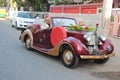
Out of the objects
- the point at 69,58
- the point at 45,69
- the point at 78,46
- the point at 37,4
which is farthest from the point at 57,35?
the point at 37,4

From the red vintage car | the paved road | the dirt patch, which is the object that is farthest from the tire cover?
the dirt patch

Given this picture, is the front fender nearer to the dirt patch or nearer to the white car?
the dirt patch

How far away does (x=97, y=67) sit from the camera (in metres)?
8.76

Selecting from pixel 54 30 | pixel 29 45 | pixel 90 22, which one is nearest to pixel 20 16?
pixel 90 22

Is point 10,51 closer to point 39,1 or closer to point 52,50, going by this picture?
point 52,50

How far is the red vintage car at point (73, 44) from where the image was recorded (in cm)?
823

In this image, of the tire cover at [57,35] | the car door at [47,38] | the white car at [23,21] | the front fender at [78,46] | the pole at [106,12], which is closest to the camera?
the front fender at [78,46]

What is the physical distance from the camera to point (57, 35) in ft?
30.4

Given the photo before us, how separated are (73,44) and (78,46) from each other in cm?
18

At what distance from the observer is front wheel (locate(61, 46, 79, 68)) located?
8.23 meters

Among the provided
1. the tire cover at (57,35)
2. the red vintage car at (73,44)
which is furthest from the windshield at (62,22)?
the tire cover at (57,35)

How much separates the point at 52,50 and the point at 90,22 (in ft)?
35.7

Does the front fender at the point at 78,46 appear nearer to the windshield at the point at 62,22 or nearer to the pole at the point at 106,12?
the windshield at the point at 62,22

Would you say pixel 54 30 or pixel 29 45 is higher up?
pixel 54 30
